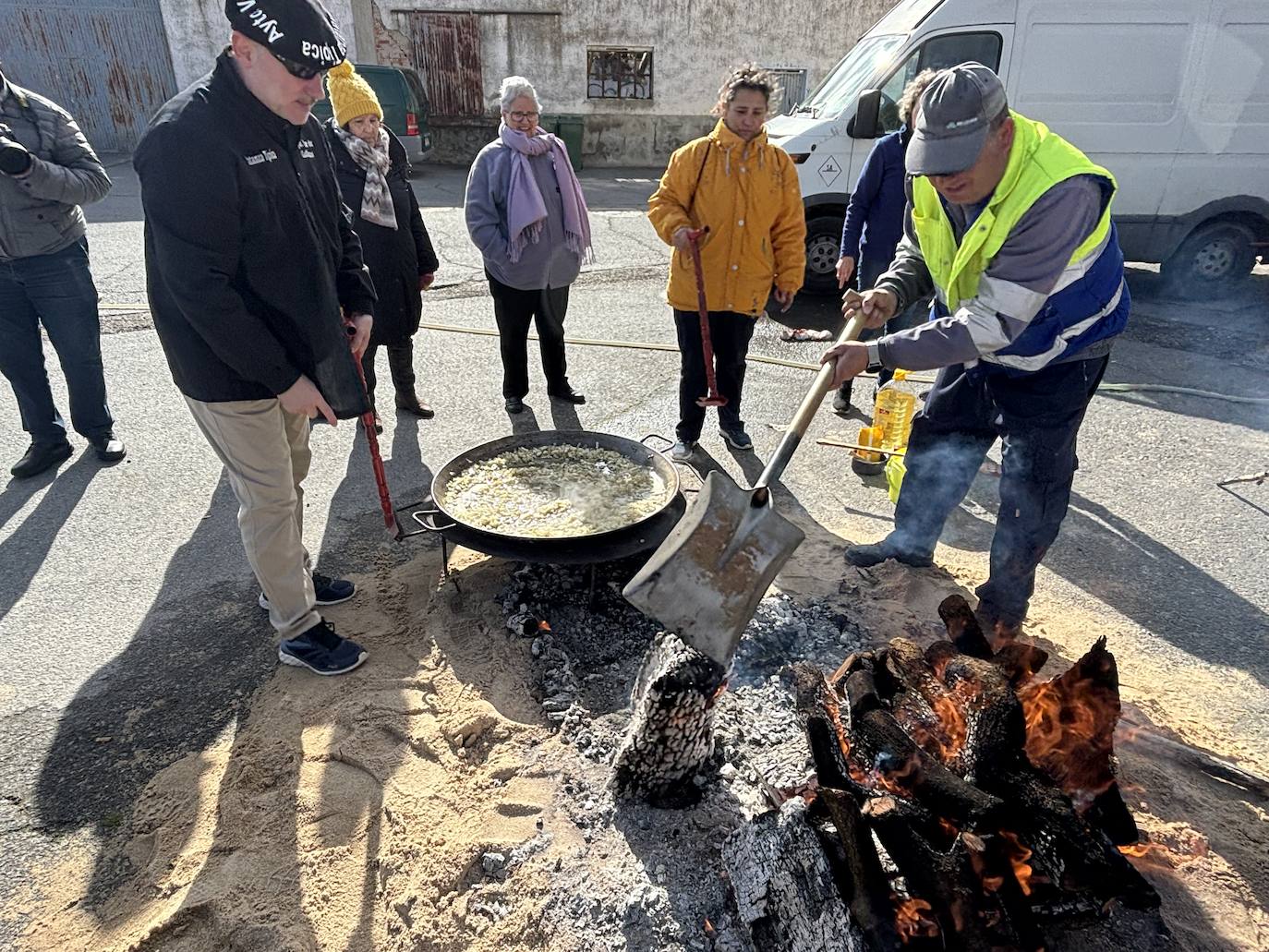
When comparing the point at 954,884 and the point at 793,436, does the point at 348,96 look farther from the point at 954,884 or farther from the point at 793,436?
the point at 954,884

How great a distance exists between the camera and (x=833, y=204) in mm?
8078

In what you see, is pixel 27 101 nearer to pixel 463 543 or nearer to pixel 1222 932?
pixel 463 543

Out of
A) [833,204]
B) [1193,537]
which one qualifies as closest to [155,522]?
[1193,537]

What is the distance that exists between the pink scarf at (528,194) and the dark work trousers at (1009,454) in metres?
2.80

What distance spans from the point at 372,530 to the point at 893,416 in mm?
3330

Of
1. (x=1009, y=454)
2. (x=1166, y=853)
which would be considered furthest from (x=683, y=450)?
(x=1166, y=853)

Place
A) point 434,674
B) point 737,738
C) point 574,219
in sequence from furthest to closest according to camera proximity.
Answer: point 574,219 → point 434,674 → point 737,738

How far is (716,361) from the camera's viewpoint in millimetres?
5113

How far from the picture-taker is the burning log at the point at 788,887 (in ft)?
6.19

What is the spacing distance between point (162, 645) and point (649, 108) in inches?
673

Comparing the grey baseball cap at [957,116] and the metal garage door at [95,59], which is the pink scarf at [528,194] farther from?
the metal garage door at [95,59]

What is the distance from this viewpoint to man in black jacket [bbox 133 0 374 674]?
241 centimetres

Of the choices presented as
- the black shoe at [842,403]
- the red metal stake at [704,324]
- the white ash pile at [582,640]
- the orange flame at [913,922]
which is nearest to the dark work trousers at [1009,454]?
the red metal stake at [704,324]

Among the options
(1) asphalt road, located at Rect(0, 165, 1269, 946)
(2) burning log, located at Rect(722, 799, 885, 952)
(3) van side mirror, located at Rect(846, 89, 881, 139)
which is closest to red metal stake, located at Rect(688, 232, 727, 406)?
(1) asphalt road, located at Rect(0, 165, 1269, 946)
